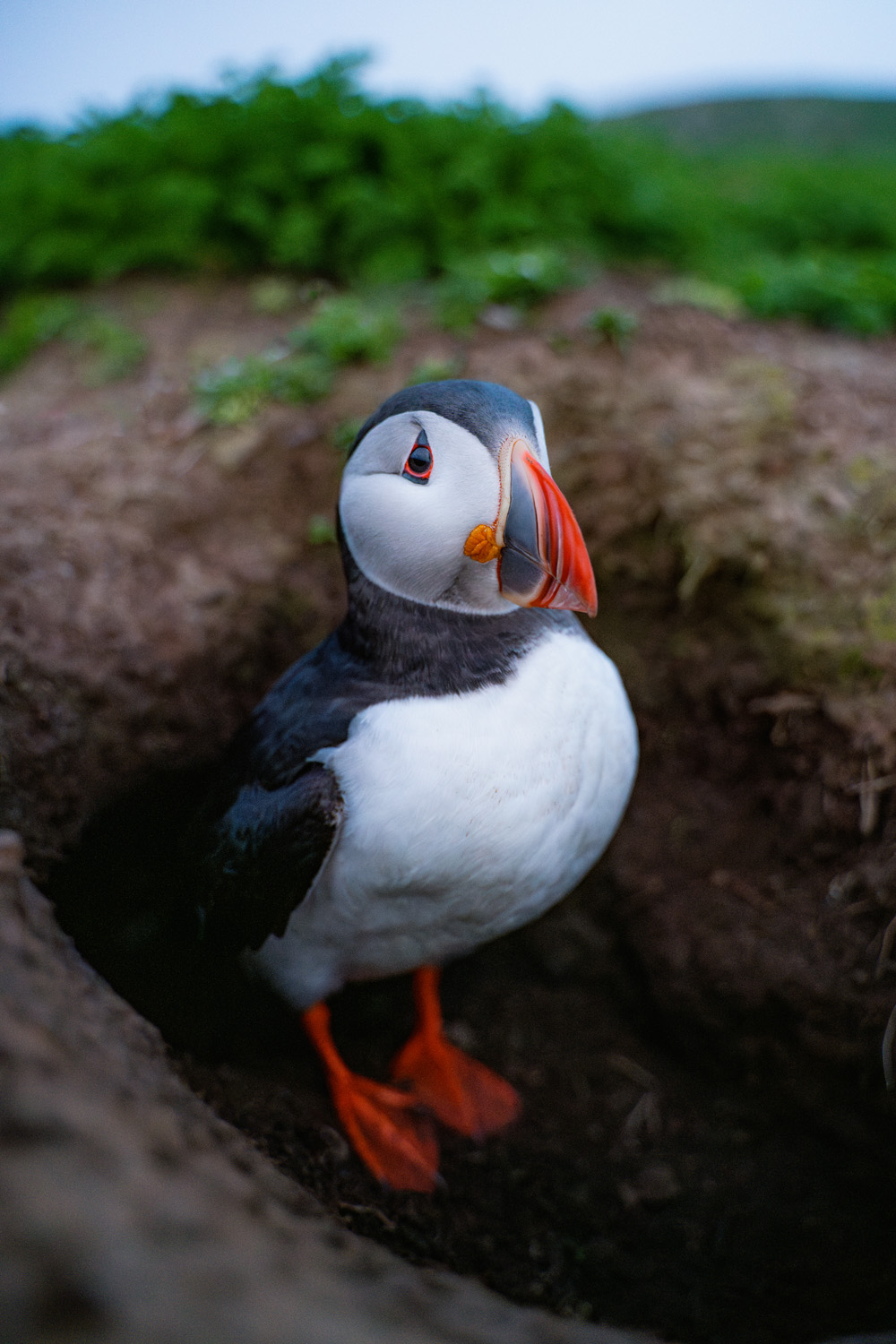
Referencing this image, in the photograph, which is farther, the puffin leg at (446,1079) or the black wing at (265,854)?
the puffin leg at (446,1079)

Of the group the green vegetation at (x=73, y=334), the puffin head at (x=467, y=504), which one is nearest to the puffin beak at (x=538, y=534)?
the puffin head at (x=467, y=504)

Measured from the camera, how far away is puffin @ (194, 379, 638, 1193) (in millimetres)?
1819

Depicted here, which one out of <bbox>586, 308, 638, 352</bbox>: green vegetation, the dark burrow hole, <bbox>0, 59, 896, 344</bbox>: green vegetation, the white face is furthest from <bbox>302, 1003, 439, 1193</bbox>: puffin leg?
<bbox>0, 59, 896, 344</bbox>: green vegetation

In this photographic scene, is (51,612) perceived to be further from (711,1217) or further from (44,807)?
(711,1217)

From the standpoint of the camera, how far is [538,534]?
1761 millimetres

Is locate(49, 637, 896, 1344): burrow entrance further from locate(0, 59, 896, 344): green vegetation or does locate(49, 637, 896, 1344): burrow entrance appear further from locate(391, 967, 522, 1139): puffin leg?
locate(0, 59, 896, 344): green vegetation

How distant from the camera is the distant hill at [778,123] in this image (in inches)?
350

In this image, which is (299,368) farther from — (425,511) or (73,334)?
(425,511)

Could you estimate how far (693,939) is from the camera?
2.72m

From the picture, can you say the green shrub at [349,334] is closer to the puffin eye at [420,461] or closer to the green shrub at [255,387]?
the green shrub at [255,387]

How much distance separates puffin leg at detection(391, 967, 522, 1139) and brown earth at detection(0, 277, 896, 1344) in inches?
3.2

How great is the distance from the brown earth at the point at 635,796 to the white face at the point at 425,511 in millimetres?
1202

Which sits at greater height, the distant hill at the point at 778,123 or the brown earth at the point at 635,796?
the distant hill at the point at 778,123

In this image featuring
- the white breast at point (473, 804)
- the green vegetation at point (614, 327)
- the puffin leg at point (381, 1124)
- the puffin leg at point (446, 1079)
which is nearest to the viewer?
the white breast at point (473, 804)
